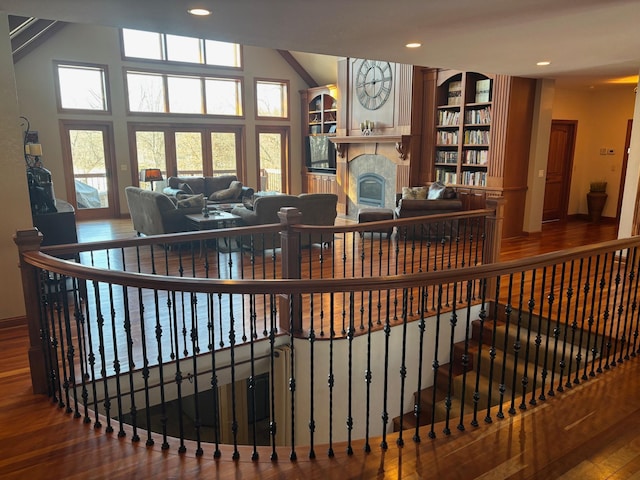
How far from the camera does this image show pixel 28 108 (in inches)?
370

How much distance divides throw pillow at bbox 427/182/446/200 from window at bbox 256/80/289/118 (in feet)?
19.4

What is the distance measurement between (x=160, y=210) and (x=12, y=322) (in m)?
2.95

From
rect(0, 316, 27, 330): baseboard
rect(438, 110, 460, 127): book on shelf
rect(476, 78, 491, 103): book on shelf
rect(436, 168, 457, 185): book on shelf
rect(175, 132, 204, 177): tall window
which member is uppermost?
rect(476, 78, 491, 103): book on shelf

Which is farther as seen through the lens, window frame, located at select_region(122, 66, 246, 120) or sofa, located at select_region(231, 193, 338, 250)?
window frame, located at select_region(122, 66, 246, 120)

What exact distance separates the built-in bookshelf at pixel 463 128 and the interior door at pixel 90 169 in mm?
7108

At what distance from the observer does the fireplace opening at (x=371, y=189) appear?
32.0 feet

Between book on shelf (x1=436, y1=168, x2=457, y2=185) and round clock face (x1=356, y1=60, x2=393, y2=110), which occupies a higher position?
round clock face (x1=356, y1=60, x2=393, y2=110)

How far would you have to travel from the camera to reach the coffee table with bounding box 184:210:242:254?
680 cm

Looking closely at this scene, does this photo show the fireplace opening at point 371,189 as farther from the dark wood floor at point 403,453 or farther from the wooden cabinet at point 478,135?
the dark wood floor at point 403,453

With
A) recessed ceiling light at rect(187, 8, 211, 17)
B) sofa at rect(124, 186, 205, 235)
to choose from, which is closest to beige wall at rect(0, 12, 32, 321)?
recessed ceiling light at rect(187, 8, 211, 17)

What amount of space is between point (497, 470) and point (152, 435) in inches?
73.4

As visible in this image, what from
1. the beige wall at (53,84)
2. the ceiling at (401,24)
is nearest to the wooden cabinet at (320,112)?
the beige wall at (53,84)

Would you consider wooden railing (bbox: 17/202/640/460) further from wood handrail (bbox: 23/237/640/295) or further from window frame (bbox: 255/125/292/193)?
window frame (bbox: 255/125/292/193)

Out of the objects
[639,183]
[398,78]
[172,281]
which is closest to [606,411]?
[172,281]
